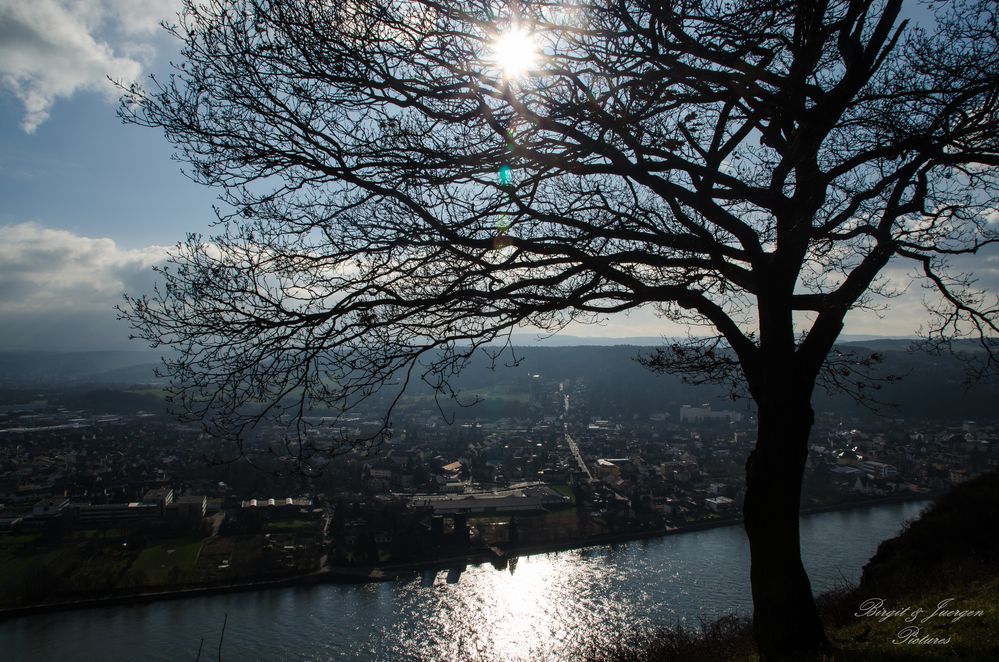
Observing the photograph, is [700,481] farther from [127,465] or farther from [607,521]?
[127,465]

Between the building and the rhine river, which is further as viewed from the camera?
the building

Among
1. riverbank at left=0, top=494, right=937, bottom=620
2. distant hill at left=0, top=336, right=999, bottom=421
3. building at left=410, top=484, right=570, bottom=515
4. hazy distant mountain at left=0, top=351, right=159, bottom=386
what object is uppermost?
hazy distant mountain at left=0, top=351, right=159, bottom=386

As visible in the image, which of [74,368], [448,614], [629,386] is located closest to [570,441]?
[629,386]

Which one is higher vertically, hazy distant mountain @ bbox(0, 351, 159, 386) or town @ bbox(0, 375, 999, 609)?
hazy distant mountain @ bbox(0, 351, 159, 386)

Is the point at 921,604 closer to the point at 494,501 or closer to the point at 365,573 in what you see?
the point at 365,573

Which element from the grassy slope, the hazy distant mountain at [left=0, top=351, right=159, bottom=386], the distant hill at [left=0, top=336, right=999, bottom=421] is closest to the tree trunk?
the grassy slope

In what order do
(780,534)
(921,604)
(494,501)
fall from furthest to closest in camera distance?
(494,501), (921,604), (780,534)

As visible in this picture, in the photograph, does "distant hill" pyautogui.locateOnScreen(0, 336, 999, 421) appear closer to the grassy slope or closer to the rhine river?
the rhine river
